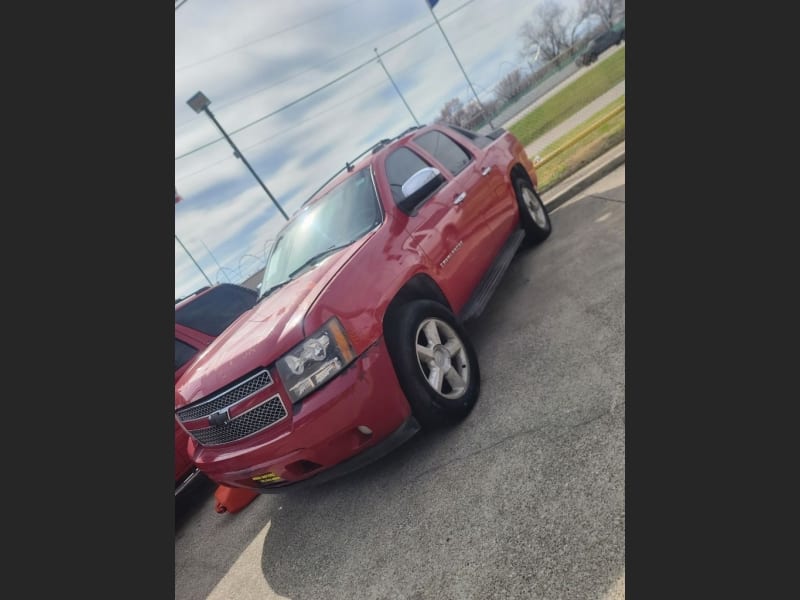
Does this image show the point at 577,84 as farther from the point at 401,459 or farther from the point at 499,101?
the point at 401,459

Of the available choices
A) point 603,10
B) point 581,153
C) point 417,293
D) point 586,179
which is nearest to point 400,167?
point 417,293

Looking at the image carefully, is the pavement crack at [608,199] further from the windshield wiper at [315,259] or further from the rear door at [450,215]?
the windshield wiper at [315,259]

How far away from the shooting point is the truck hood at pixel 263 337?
8.41 feet

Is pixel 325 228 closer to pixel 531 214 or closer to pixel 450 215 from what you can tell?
pixel 450 215

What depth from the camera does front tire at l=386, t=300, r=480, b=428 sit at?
272 centimetres

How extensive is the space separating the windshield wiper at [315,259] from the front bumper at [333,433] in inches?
38.9

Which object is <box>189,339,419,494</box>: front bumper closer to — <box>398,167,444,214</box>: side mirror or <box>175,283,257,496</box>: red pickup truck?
<box>398,167,444,214</box>: side mirror

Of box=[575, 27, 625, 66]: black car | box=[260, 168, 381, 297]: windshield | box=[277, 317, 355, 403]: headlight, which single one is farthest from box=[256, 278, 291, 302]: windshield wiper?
box=[575, 27, 625, 66]: black car

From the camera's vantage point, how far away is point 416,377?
8.95 ft

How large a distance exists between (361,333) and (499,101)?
16.0 meters

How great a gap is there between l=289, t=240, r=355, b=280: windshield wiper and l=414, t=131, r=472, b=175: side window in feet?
5.09

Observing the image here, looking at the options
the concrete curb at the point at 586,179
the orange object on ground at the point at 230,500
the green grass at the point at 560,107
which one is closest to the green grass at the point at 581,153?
the concrete curb at the point at 586,179

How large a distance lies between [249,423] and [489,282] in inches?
87.7
